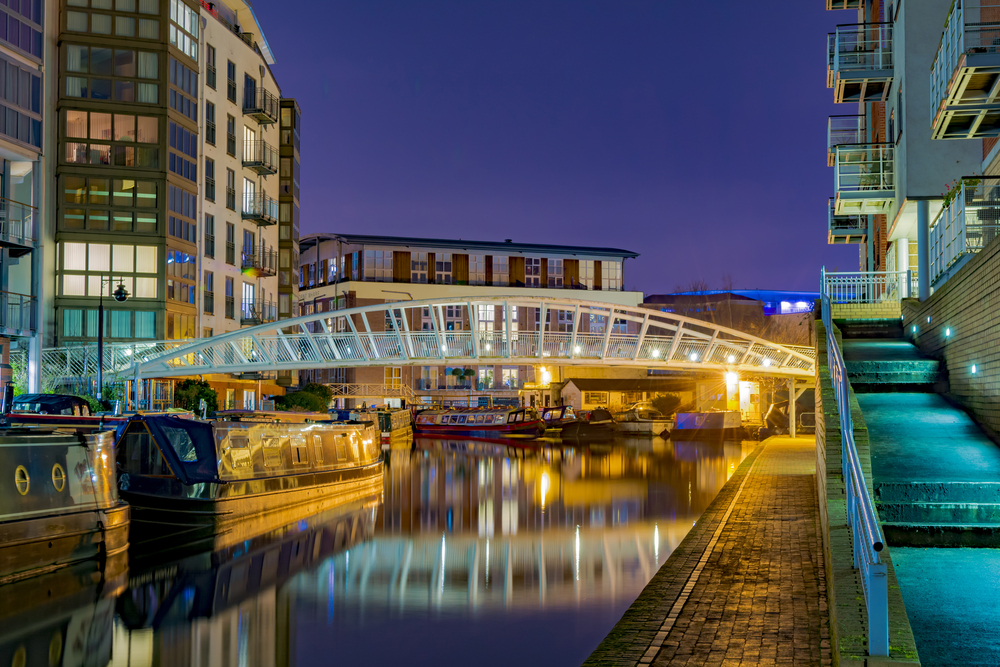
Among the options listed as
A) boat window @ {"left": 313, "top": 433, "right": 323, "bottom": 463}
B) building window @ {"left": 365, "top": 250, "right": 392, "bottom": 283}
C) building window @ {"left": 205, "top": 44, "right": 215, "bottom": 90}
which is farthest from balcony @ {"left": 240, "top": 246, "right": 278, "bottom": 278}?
building window @ {"left": 365, "top": 250, "right": 392, "bottom": 283}

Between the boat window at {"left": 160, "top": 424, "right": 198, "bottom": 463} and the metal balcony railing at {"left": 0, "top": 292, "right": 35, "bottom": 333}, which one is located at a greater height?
the metal balcony railing at {"left": 0, "top": 292, "right": 35, "bottom": 333}

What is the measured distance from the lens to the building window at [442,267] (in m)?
81.6

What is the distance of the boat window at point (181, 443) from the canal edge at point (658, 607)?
11153 mm

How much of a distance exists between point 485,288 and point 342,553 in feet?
209

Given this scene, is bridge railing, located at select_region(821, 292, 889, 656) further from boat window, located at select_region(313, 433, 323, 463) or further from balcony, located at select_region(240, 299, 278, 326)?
balcony, located at select_region(240, 299, 278, 326)

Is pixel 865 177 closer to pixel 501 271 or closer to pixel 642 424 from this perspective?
pixel 642 424

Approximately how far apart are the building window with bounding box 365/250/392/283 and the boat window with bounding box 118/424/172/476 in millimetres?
60263

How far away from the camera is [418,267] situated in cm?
8106

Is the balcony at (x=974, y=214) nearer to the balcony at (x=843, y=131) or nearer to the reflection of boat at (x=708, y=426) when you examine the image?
the balcony at (x=843, y=131)

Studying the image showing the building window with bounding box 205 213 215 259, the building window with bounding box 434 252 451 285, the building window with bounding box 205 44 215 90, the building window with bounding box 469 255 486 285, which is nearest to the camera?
the building window with bounding box 205 213 215 259

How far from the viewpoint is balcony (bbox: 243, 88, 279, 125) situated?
4681 cm

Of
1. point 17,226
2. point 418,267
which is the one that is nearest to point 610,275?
point 418,267

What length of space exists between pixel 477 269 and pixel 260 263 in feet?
121

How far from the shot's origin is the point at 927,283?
2214cm
